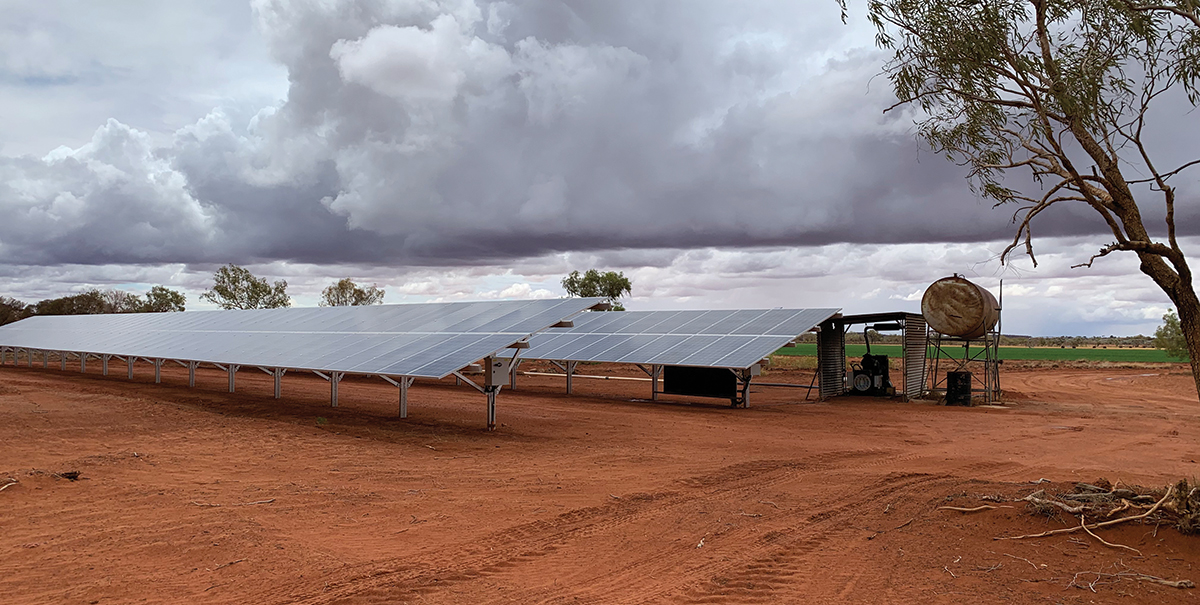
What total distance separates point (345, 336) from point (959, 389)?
60.6ft

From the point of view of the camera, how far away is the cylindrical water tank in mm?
23594

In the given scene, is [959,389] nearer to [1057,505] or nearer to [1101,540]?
[1057,505]

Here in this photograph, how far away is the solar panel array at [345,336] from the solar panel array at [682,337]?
6.77 feet

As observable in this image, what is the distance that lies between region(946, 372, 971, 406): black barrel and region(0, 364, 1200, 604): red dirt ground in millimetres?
4792

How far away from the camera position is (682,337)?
25031 mm

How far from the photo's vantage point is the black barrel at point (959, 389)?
77.6 ft

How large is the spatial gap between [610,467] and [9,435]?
11.8 m

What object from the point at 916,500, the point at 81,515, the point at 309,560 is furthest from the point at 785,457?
the point at 81,515

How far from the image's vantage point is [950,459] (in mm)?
12703

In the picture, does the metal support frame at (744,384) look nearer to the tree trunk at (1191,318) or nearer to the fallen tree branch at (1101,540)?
the fallen tree branch at (1101,540)

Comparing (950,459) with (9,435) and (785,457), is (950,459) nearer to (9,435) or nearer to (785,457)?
(785,457)

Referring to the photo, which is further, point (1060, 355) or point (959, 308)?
point (1060, 355)

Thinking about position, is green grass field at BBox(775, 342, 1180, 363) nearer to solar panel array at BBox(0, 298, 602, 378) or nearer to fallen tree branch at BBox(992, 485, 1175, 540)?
solar panel array at BBox(0, 298, 602, 378)

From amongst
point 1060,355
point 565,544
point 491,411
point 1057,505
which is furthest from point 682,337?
point 1060,355
